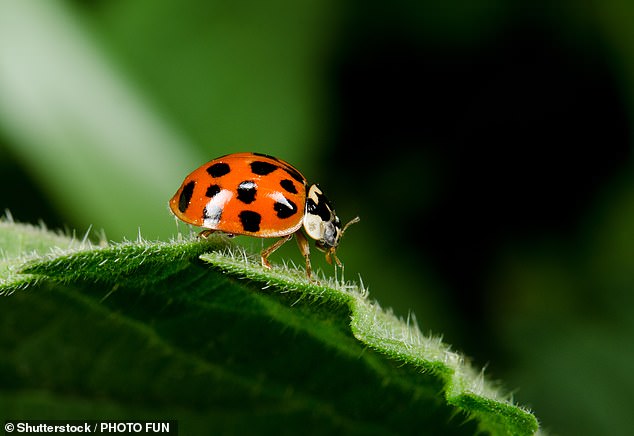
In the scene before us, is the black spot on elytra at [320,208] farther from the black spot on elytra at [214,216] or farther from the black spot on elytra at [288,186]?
the black spot on elytra at [214,216]

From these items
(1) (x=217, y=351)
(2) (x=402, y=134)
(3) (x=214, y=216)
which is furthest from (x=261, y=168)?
(2) (x=402, y=134)

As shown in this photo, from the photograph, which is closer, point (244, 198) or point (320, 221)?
point (244, 198)

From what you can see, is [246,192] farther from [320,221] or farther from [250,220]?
[320,221]

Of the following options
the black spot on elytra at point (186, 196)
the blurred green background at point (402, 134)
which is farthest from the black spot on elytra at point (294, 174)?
the blurred green background at point (402, 134)

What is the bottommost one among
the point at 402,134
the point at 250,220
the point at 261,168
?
the point at 402,134

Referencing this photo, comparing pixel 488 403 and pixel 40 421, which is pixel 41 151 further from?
pixel 488 403
